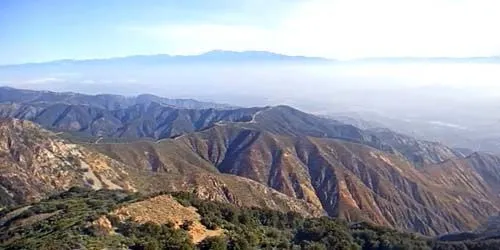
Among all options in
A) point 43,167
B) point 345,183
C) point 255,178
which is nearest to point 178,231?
point 43,167

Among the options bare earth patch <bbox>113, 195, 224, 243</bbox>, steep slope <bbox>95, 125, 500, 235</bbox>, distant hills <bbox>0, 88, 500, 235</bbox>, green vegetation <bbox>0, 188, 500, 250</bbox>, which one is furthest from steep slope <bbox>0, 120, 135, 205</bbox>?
bare earth patch <bbox>113, 195, 224, 243</bbox>

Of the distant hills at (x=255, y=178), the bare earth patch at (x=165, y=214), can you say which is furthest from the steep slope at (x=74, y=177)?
the bare earth patch at (x=165, y=214)

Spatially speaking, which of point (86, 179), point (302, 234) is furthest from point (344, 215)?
point (302, 234)

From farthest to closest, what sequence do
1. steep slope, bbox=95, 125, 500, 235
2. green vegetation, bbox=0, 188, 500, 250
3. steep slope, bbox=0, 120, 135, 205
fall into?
steep slope, bbox=95, 125, 500, 235 < steep slope, bbox=0, 120, 135, 205 < green vegetation, bbox=0, 188, 500, 250

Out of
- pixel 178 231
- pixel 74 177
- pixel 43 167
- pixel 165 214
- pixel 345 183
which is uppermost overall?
pixel 165 214

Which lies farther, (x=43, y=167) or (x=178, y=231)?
(x=43, y=167)

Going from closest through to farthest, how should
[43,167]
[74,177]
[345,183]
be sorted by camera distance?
[74,177] < [43,167] < [345,183]

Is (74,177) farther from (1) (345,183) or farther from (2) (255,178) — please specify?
(1) (345,183)

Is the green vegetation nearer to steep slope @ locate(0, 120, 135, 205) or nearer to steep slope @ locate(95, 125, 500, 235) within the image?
steep slope @ locate(0, 120, 135, 205)

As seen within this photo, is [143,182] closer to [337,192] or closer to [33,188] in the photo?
[33,188]
